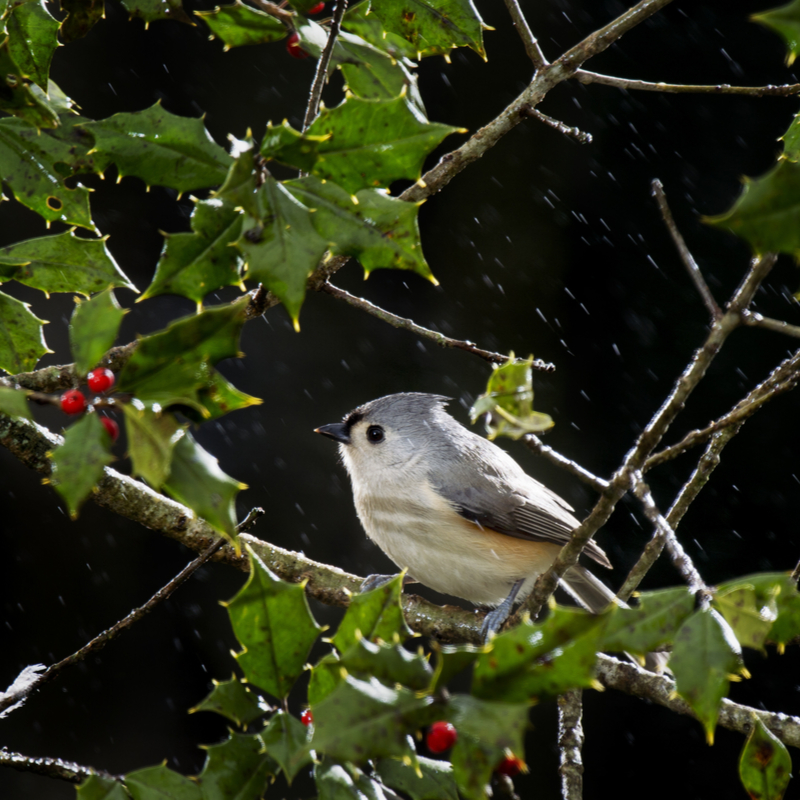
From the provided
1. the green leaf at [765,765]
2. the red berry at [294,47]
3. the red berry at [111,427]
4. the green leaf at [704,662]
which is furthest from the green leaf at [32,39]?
the green leaf at [765,765]

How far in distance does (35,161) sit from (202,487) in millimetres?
657

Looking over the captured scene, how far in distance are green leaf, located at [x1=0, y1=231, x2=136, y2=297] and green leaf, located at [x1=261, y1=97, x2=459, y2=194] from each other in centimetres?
38

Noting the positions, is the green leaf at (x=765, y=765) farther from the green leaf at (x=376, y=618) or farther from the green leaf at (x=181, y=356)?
the green leaf at (x=181, y=356)

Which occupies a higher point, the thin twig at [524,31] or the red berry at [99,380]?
the thin twig at [524,31]

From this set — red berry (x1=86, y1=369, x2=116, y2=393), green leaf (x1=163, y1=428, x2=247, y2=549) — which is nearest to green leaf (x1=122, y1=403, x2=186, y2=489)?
green leaf (x1=163, y1=428, x2=247, y2=549)

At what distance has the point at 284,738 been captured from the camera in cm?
74

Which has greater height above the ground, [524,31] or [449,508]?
[524,31]

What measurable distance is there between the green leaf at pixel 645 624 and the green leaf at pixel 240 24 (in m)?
0.83

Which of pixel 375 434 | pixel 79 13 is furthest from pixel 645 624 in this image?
pixel 375 434

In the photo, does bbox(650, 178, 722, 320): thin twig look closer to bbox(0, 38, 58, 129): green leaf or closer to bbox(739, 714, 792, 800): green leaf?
bbox(739, 714, 792, 800): green leaf

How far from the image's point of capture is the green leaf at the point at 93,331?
2.11 feet

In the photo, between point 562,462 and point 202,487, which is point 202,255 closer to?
point 202,487

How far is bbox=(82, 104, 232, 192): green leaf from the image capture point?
0.82 metres

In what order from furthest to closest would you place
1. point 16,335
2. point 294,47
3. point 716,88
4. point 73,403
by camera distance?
1. point 716,88
2. point 294,47
3. point 16,335
4. point 73,403
